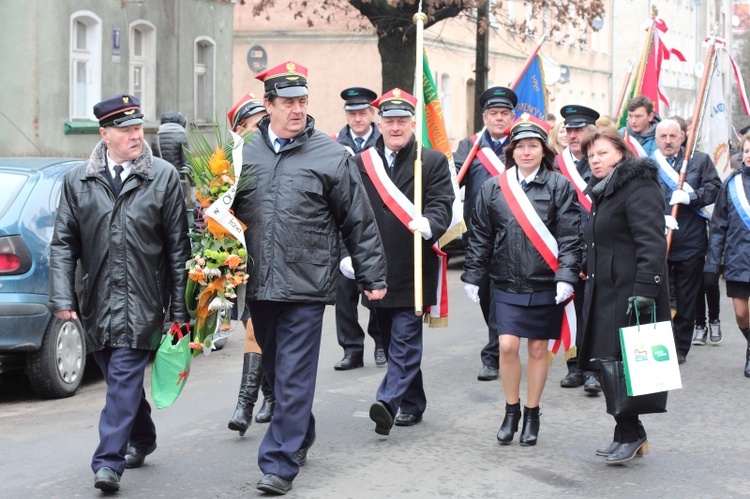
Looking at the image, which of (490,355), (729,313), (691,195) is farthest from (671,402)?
(729,313)

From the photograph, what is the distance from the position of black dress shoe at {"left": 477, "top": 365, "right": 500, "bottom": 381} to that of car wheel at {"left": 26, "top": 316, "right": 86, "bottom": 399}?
9.69 feet

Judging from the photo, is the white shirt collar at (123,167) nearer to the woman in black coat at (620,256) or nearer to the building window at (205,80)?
the woman in black coat at (620,256)

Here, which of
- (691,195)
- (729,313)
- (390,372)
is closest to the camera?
(390,372)

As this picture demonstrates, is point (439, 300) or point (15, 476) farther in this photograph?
point (439, 300)

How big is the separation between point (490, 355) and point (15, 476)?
425 centimetres

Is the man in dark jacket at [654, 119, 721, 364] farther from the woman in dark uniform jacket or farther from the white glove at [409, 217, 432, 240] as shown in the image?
the white glove at [409, 217, 432, 240]

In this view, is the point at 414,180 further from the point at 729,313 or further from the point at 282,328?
the point at 729,313

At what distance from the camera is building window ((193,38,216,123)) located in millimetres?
26812

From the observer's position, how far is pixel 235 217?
6.45 meters

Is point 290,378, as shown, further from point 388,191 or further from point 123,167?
point 388,191

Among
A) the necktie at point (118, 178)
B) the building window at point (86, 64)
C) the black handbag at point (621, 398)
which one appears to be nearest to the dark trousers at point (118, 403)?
the necktie at point (118, 178)

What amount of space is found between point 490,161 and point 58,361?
137 inches

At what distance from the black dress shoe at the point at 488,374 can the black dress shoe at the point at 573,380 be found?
52 centimetres

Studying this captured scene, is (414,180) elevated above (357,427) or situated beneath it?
elevated above
